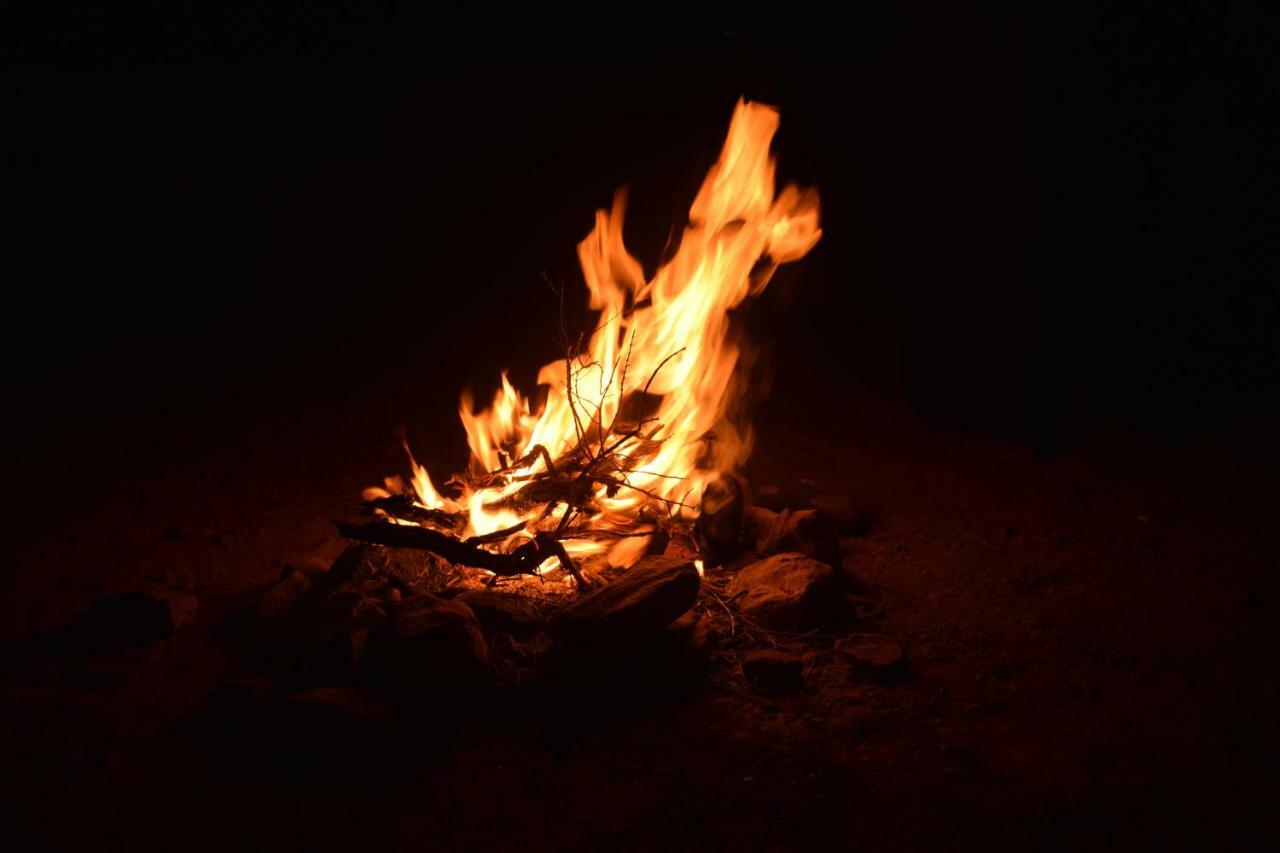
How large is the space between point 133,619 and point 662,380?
2678mm

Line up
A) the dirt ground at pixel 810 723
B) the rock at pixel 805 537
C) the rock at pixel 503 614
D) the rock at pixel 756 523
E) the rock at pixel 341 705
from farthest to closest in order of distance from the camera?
the rock at pixel 756 523, the rock at pixel 805 537, the rock at pixel 503 614, the rock at pixel 341 705, the dirt ground at pixel 810 723

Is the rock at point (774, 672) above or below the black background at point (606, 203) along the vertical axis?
below

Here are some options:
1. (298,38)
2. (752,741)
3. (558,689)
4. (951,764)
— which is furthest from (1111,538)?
(298,38)

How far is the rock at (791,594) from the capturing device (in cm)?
380

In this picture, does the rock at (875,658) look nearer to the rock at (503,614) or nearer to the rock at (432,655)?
the rock at (503,614)

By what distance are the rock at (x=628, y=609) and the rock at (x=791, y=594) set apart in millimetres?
366

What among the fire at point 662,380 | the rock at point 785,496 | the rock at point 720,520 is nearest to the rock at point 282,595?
the fire at point 662,380

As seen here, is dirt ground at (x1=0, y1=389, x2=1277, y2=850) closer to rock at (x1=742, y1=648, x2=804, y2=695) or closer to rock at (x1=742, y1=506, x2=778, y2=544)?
rock at (x1=742, y1=648, x2=804, y2=695)

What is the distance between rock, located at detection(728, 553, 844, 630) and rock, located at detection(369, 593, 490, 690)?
1152 millimetres

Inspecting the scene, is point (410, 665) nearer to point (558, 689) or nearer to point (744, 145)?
point (558, 689)

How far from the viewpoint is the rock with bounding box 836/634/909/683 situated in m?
3.52

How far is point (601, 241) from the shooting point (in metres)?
5.21

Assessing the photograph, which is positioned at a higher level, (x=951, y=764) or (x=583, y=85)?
(x=583, y=85)

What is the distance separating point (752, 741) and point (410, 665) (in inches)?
48.5
